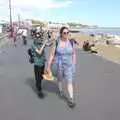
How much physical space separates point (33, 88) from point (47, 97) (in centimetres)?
154

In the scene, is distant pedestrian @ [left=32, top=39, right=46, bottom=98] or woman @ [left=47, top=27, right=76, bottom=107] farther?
distant pedestrian @ [left=32, top=39, right=46, bottom=98]

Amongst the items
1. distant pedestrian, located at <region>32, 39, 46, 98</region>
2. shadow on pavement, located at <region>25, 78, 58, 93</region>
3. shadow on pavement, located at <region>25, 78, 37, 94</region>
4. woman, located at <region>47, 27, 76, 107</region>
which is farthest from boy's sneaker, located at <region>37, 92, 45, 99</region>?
woman, located at <region>47, 27, 76, 107</region>

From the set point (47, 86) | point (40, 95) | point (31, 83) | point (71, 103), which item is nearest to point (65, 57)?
point (71, 103)

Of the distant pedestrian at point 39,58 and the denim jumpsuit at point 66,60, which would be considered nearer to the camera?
the denim jumpsuit at point 66,60

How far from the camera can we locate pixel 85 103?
984 centimetres

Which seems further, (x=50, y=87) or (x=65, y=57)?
(x=50, y=87)

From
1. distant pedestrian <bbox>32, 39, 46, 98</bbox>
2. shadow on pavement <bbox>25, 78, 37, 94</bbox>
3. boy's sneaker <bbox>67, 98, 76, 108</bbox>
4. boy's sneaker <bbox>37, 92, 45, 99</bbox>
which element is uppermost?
distant pedestrian <bbox>32, 39, 46, 98</bbox>

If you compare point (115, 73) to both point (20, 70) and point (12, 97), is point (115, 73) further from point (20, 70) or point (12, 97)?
point (12, 97)

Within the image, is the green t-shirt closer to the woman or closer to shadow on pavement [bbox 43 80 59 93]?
the woman

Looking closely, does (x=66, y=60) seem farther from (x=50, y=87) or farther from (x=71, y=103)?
Result: (x=50, y=87)

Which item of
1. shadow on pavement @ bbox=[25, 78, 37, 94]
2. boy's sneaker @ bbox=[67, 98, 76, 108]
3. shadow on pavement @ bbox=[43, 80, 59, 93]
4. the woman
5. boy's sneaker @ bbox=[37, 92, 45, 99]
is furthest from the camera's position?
shadow on pavement @ bbox=[25, 78, 37, 94]

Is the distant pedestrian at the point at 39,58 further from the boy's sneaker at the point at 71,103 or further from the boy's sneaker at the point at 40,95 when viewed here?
the boy's sneaker at the point at 71,103

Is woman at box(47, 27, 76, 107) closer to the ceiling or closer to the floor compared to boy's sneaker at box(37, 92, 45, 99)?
closer to the ceiling

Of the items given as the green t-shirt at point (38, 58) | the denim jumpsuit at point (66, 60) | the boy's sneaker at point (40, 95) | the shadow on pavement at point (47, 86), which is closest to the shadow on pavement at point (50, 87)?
the shadow on pavement at point (47, 86)
